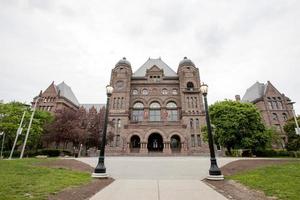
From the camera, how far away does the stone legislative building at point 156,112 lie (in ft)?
116

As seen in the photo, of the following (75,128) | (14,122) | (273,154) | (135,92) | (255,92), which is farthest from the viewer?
(255,92)

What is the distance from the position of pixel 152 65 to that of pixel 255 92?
29.9 meters

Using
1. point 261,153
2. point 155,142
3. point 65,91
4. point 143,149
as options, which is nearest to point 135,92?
point 155,142

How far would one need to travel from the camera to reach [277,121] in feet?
147

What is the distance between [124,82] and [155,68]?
29.6 feet

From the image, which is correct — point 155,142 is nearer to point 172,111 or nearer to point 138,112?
point 138,112

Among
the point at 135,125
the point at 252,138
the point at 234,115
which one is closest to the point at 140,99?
the point at 135,125

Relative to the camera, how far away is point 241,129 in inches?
1116

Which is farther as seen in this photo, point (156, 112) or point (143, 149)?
point (156, 112)

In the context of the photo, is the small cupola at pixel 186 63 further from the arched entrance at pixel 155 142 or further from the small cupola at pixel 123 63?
the arched entrance at pixel 155 142

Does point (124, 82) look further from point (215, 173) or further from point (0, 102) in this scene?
point (215, 173)

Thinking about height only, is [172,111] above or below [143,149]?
above

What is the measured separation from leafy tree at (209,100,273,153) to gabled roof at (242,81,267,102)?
22525mm

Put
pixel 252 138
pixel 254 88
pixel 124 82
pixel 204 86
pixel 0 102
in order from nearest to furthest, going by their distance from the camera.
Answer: pixel 204 86 < pixel 252 138 < pixel 0 102 < pixel 124 82 < pixel 254 88
